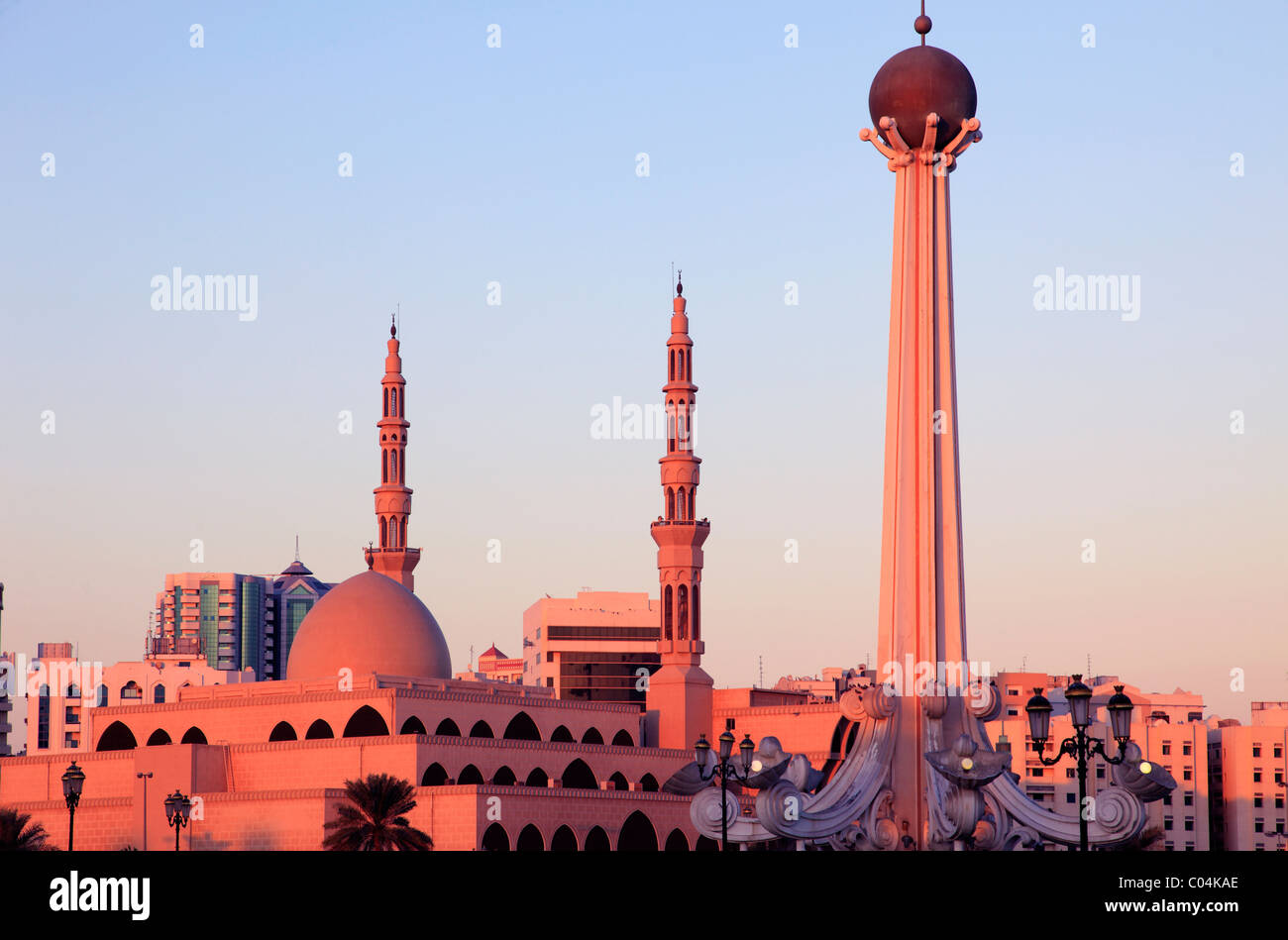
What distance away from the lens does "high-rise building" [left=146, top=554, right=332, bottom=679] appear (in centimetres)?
18338

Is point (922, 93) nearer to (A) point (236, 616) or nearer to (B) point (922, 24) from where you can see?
(B) point (922, 24)

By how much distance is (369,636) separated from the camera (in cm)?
6475

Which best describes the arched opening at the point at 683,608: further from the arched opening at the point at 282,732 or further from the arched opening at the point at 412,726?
the arched opening at the point at 282,732

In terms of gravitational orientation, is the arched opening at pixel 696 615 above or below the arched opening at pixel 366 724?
above

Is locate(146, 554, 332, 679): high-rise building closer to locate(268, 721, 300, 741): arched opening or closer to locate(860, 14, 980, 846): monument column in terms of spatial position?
locate(268, 721, 300, 741): arched opening

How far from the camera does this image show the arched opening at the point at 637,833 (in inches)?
2431

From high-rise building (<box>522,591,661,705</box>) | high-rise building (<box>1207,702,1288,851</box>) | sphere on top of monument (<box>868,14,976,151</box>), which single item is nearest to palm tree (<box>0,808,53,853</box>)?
sphere on top of monument (<box>868,14,976,151</box>)

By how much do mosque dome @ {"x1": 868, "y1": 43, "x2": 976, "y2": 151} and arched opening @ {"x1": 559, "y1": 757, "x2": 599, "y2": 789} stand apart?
26356 millimetres

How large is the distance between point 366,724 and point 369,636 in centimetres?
379

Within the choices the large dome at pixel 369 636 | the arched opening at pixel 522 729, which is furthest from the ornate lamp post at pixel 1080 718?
the arched opening at pixel 522 729

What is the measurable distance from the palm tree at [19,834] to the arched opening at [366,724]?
9104 mm
